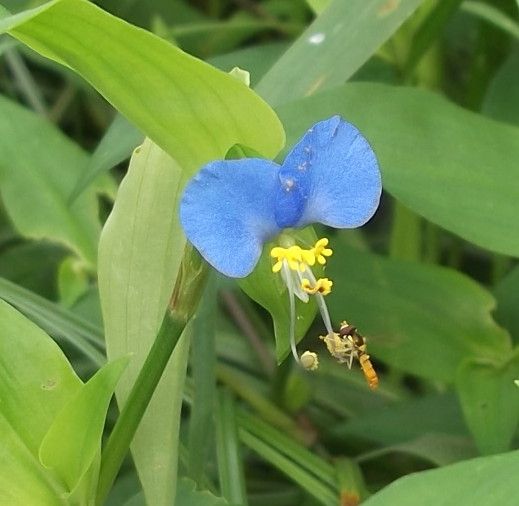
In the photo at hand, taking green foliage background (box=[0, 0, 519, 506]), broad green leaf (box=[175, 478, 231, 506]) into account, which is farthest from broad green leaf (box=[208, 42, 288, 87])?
broad green leaf (box=[175, 478, 231, 506])

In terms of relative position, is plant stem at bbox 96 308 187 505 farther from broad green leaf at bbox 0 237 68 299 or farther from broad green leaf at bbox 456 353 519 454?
broad green leaf at bbox 0 237 68 299

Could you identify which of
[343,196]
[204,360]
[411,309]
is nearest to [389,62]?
[411,309]

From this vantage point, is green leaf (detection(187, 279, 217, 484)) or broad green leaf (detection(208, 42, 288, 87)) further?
broad green leaf (detection(208, 42, 288, 87))

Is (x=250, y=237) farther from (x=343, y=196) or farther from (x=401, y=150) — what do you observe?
(x=401, y=150)

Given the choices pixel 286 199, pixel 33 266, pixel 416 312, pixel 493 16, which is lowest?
pixel 33 266

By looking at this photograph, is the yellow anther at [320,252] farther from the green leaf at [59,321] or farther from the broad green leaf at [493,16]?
the broad green leaf at [493,16]

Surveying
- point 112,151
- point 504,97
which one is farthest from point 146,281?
point 504,97

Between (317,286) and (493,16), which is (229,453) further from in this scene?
(493,16)
